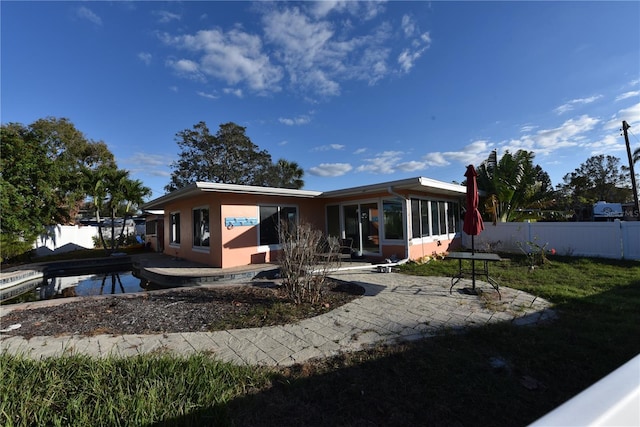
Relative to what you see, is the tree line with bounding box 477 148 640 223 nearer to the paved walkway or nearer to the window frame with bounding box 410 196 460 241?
the window frame with bounding box 410 196 460 241

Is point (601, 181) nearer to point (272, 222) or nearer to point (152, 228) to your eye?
point (272, 222)

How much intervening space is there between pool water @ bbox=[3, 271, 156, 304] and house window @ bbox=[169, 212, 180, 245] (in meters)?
2.38

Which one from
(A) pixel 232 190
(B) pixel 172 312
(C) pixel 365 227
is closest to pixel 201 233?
(A) pixel 232 190

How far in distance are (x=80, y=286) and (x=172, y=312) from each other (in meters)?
6.75

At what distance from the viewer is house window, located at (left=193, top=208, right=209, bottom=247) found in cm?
1088

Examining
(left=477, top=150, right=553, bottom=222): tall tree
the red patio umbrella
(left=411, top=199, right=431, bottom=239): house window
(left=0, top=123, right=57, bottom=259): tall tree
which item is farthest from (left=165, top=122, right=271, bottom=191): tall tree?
the red patio umbrella

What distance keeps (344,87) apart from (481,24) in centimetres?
613

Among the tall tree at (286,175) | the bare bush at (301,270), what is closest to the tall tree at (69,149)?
the tall tree at (286,175)

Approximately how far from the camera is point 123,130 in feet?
56.0

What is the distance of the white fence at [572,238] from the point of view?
9680mm

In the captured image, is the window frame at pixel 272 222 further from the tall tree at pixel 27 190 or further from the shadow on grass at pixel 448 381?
the tall tree at pixel 27 190

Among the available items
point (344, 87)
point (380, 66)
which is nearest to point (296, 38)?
point (380, 66)

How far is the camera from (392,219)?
10.5 meters

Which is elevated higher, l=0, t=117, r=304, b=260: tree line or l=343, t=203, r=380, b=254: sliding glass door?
l=0, t=117, r=304, b=260: tree line
